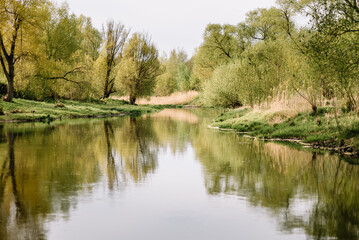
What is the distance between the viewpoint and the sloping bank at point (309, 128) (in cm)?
1850

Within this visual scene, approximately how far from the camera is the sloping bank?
18500 mm

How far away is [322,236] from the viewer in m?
7.39

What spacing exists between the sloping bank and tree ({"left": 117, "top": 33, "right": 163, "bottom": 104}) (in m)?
40.7

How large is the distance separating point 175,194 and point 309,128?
1305cm

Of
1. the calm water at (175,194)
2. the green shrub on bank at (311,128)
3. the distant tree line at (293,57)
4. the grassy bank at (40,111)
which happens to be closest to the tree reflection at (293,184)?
the calm water at (175,194)

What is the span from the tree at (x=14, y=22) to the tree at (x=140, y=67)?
91.0ft

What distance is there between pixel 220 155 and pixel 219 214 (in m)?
8.71

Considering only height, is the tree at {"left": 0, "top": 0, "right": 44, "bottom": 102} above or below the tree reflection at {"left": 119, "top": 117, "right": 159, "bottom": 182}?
above

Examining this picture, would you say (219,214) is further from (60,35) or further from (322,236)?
(60,35)

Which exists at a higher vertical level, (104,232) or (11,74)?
(11,74)

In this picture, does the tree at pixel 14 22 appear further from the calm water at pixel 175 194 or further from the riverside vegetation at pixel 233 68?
the calm water at pixel 175 194

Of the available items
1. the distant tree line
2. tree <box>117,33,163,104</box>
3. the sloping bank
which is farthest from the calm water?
tree <box>117,33,163,104</box>

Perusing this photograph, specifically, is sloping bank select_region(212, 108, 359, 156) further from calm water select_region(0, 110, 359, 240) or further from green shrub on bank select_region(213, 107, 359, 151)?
calm water select_region(0, 110, 359, 240)

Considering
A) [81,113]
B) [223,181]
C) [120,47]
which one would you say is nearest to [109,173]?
[223,181]
